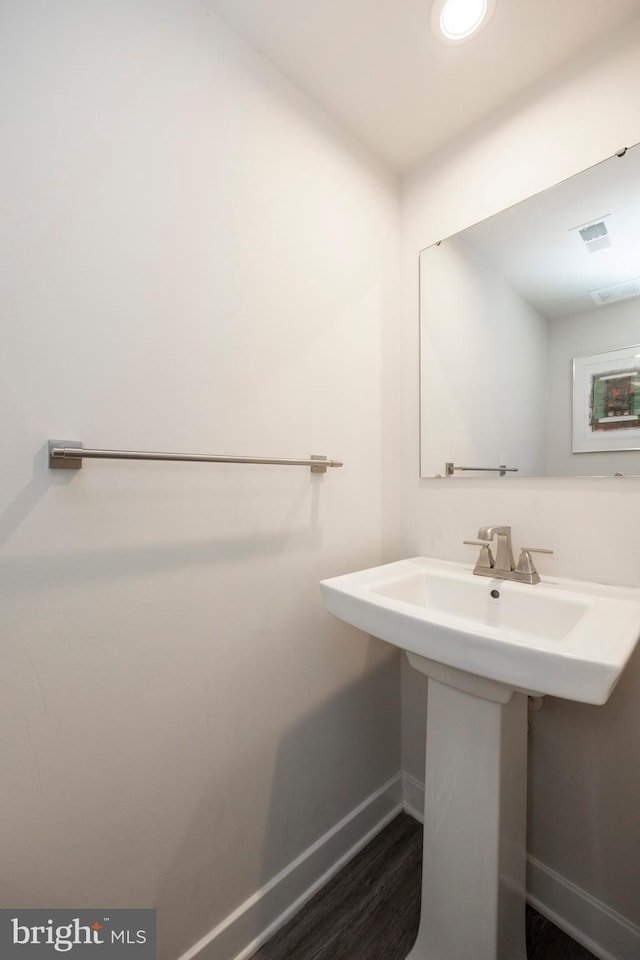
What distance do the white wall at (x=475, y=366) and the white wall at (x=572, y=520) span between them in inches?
3.7

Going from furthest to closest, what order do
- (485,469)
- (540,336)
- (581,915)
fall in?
(485,469) → (540,336) → (581,915)

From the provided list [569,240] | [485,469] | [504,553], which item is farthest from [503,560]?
[569,240]

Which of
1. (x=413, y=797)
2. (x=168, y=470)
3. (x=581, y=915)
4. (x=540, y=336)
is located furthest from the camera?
(x=413, y=797)

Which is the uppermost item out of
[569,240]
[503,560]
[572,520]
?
[569,240]

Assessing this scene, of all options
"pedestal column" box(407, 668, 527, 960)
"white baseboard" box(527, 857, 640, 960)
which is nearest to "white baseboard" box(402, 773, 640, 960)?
"white baseboard" box(527, 857, 640, 960)

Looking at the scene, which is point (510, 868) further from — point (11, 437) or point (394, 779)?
point (11, 437)

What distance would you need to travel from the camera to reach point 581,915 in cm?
100

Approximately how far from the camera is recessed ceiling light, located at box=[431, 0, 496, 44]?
0.93 m

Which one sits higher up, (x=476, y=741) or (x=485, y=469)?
(x=485, y=469)

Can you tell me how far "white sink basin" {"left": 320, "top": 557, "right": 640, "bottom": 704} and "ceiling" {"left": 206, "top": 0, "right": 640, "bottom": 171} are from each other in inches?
54.2

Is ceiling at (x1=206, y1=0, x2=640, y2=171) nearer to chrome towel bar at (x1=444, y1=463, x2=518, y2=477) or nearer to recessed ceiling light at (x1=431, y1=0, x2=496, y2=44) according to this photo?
recessed ceiling light at (x1=431, y1=0, x2=496, y2=44)

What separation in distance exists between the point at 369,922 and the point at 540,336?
166cm

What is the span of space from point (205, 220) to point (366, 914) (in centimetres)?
183

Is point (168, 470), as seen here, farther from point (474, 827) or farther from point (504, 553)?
point (474, 827)
